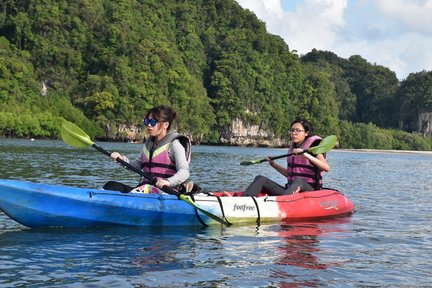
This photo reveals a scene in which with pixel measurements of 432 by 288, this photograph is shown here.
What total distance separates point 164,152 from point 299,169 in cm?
286

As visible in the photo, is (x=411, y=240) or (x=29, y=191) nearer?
(x=29, y=191)

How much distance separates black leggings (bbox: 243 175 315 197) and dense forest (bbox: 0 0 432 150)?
2262 inches

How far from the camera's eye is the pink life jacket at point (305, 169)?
32.6 feet

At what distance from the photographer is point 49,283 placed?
5.37m

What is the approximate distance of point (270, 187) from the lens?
977cm

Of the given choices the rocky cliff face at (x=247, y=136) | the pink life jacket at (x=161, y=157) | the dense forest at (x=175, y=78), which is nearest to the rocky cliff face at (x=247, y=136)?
the rocky cliff face at (x=247, y=136)

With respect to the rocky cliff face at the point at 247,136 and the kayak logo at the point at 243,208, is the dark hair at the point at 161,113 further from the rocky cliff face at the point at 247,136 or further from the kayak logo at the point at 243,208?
the rocky cliff face at the point at 247,136

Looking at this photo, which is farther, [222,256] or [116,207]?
[116,207]

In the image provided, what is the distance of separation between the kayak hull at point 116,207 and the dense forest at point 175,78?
57.9 m

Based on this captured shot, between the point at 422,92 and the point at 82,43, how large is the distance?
221 ft

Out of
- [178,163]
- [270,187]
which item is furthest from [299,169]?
[178,163]

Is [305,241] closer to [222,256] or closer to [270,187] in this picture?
[222,256]

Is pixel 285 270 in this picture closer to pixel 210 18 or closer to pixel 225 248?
pixel 225 248

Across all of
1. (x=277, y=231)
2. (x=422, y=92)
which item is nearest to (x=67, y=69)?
(x=422, y=92)
